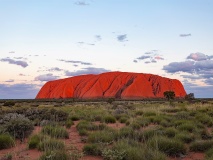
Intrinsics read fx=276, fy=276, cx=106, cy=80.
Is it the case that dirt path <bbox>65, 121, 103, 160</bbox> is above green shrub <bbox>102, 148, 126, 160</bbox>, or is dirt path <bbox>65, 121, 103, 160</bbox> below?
below

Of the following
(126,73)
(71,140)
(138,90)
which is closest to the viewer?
(71,140)

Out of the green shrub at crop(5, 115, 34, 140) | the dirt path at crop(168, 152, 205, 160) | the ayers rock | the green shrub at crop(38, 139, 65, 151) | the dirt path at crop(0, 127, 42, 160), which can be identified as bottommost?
the dirt path at crop(168, 152, 205, 160)

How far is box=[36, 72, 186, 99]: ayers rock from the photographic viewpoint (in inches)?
4198

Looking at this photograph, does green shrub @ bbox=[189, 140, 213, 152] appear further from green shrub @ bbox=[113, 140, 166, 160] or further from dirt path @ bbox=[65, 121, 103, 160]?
dirt path @ bbox=[65, 121, 103, 160]

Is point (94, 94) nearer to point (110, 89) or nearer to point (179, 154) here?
point (110, 89)

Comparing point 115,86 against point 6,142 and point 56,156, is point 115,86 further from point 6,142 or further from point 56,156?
point 56,156

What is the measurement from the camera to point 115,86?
111625 millimetres

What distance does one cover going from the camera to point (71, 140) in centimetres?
971

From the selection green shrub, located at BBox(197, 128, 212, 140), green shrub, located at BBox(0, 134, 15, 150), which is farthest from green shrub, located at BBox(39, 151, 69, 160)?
green shrub, located at BBox(197, 128, 212, 140)

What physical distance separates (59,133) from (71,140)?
1.79ft

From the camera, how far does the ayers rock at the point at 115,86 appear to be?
107 metres

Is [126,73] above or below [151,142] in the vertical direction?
above

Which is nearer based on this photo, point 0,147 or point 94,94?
point 0,147

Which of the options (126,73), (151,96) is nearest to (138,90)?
(151,96)
